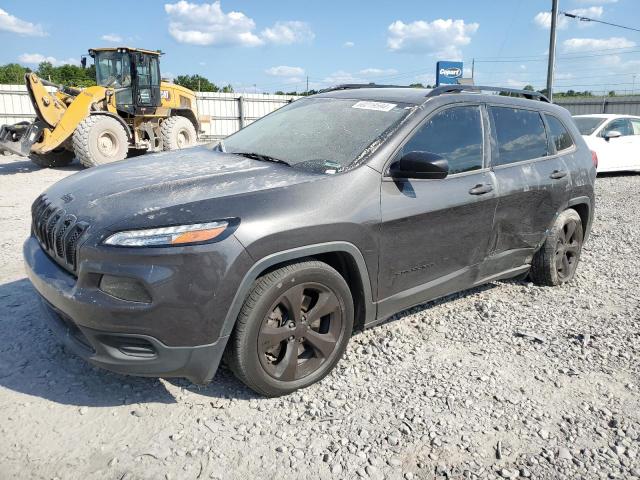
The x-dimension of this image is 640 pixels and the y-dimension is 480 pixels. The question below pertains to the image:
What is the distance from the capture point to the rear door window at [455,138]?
3.43m

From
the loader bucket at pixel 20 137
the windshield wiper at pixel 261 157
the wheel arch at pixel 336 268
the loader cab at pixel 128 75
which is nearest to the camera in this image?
the wheel arch at pixel 336 268

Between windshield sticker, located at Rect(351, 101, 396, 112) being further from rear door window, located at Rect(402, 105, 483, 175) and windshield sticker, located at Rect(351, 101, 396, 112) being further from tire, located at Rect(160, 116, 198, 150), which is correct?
tire, located at Rect(160, 116, 198, 150)

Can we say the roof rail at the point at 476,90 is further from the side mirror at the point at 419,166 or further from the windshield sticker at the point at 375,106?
the side mirror at the point at 419,166

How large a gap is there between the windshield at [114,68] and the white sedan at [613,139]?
36.4 ft

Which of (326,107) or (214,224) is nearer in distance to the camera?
(214,224)

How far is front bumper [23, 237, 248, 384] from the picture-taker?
96.1 inches

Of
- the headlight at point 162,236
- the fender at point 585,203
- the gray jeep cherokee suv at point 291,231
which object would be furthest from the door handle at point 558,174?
the headlight at point 162,236

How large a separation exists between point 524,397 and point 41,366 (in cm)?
291

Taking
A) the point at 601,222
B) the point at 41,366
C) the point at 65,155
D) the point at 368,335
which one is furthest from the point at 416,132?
the point at 65,155

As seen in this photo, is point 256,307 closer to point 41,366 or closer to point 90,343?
point 90,343

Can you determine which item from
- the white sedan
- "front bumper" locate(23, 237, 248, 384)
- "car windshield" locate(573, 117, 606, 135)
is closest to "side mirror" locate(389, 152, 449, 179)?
"front bumper" locate(23, 237, 248, 384)

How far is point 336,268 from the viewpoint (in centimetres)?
313

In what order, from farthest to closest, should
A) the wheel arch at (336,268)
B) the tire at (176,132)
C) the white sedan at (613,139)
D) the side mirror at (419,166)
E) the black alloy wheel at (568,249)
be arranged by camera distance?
the tire at (176,132), the white sedan at (613,139), the black alloy wheel at (568,249), the side mirror at (419,166), the wheel arch at (336,268)

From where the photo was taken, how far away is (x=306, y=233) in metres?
2.76
